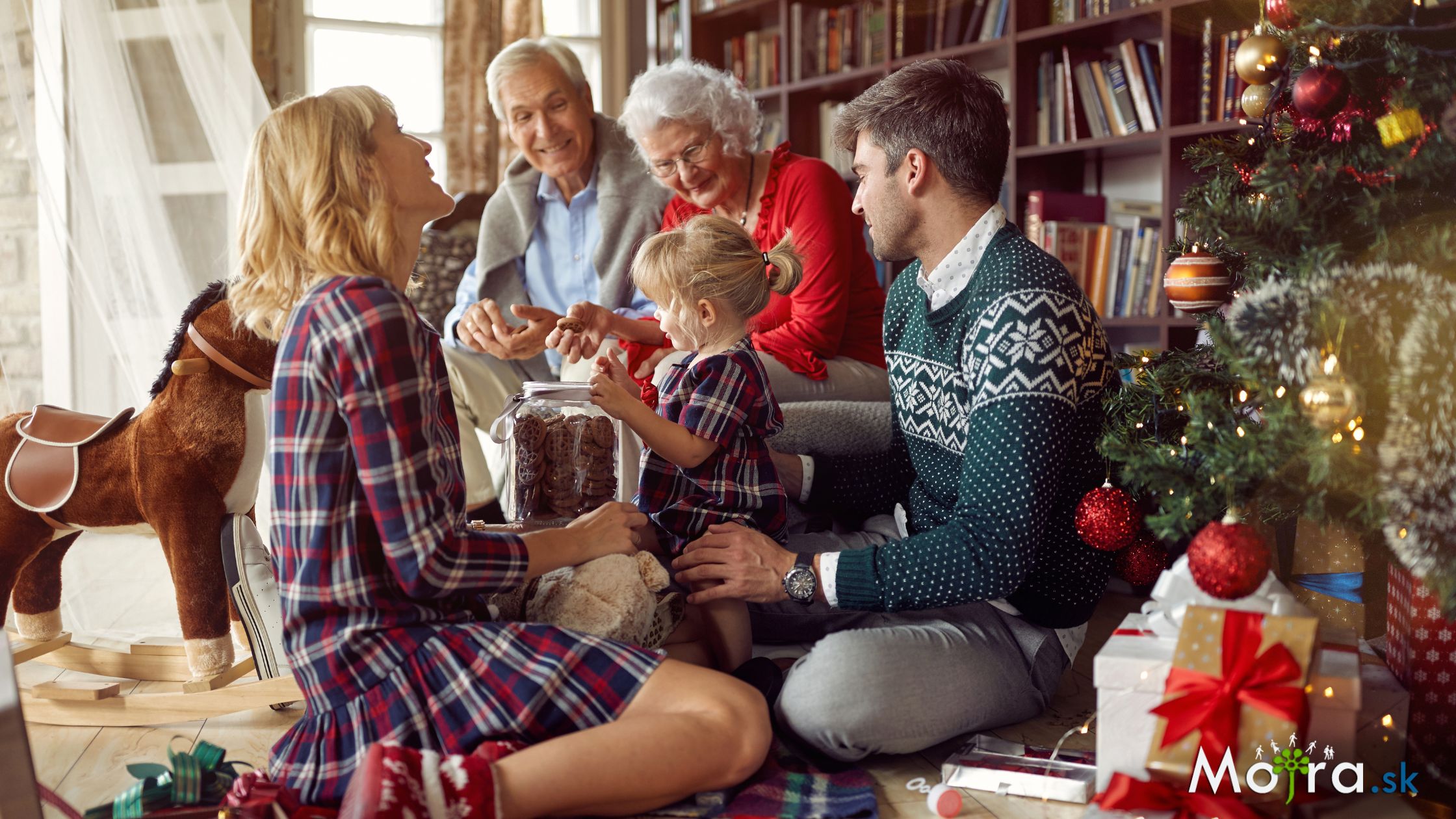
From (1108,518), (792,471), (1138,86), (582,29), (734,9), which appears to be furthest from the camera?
(582,29)

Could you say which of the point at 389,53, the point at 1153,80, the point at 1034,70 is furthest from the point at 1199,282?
the point at 389,53

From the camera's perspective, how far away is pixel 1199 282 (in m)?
1.55

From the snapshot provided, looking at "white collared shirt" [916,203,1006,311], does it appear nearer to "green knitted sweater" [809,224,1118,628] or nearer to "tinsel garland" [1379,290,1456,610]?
"green knitted sweater" [809,224,1118,628]

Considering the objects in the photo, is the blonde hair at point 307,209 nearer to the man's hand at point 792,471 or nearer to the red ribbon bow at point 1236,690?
the man's hand at point 792,471

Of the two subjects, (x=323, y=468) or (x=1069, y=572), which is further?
(x=1069, y=572)

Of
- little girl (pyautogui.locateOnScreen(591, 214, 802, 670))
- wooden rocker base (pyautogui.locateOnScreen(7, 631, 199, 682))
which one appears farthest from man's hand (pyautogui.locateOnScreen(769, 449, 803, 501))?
wooden rocker base (pyautogui.locateOnScreen(7, 631, 199, 682))

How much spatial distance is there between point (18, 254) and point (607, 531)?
1.36 meters

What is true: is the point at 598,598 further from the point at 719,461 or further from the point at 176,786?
the point at 176,786

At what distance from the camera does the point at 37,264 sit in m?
2.14

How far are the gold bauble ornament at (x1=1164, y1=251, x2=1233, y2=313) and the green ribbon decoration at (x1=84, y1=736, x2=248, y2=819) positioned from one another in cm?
138

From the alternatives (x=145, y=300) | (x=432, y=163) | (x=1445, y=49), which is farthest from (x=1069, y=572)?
(x=432, y=163)

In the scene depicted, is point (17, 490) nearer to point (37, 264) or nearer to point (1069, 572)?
point (37, 264)

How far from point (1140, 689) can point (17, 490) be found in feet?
5.55

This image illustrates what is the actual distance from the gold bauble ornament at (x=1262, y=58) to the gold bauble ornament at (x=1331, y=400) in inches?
18.2
